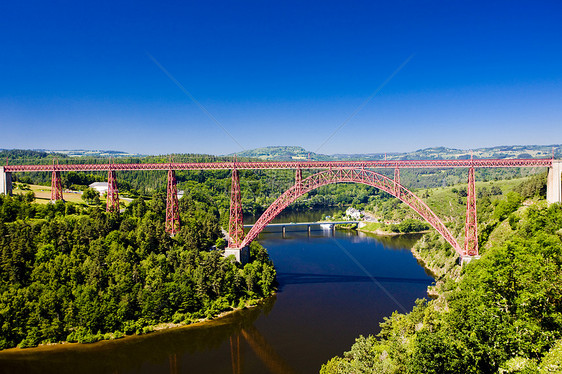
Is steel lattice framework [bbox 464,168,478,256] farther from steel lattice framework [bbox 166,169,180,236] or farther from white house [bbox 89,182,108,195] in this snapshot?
white house [bbox 89,182,108,195]

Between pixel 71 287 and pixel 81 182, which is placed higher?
pixel 81 182

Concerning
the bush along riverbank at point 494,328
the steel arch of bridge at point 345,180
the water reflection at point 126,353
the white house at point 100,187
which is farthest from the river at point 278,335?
the white house at point 100,187

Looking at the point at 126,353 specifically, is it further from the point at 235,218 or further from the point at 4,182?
the point at 4,182

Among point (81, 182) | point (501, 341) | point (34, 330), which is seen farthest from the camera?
point (81, 182)

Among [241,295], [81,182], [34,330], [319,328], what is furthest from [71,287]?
[81,182]

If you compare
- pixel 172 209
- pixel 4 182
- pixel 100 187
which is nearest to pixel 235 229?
pixel 172 209

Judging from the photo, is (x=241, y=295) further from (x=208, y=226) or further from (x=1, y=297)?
(x=1, y=297)
